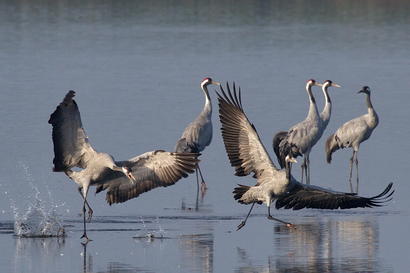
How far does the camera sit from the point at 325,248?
14516 mm

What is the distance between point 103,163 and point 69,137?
503 mm

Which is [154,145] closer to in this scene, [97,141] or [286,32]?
[97,141]

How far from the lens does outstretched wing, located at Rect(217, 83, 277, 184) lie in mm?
15430

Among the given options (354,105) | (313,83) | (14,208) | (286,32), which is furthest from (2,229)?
(286,32)

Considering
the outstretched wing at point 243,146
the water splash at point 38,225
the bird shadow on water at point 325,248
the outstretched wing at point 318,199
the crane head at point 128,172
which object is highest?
the outstretched wing at point 243,146

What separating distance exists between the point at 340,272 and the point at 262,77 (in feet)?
53.8

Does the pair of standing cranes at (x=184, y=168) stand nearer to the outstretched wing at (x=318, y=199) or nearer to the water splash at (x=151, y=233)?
the outstretched wing at (x=318, y=199)

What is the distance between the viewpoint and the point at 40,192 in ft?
57.2

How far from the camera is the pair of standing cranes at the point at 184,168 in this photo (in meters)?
15.3

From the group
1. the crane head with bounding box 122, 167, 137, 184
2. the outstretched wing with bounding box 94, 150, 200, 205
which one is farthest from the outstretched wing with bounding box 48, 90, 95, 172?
the crane head with bounding box 122, 167, 137, 184

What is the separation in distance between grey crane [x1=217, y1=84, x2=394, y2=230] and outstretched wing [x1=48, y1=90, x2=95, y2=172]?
1.55 meters

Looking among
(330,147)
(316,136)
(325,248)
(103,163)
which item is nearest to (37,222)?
(103,163)

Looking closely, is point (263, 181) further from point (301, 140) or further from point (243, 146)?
point (301, 140)

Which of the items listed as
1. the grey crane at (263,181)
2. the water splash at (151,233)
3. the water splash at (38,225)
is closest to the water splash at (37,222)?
the water splash at (38,225)
